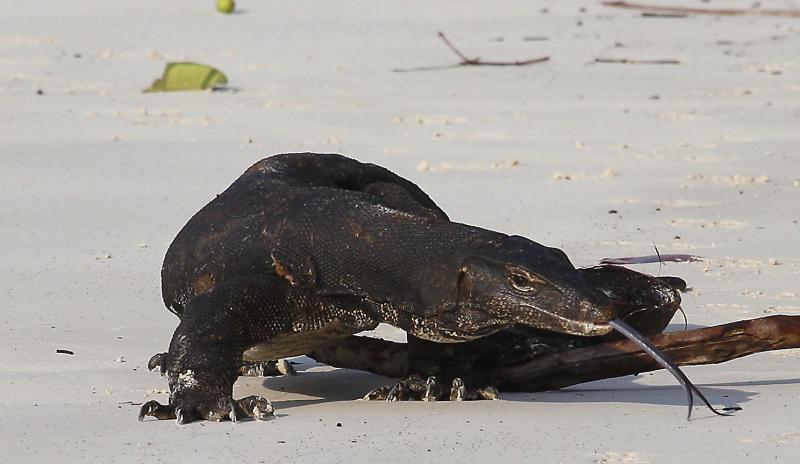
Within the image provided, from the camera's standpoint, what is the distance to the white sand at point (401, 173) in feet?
14.7

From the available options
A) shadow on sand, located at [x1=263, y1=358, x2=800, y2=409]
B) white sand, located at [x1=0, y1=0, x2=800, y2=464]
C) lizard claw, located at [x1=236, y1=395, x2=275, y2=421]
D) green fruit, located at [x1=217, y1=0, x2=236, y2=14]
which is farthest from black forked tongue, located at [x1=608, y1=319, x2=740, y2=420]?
green fruit, located at [x1=217, y1=0, x2=236, y2=14]

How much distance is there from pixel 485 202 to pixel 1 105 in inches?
141

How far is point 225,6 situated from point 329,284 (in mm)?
8599

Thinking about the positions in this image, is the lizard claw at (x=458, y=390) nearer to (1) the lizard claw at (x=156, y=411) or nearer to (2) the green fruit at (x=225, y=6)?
(1) the lizard claw at (x=156, y=411)

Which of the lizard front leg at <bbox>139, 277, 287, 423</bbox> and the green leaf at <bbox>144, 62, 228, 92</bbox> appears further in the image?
the green leaf at <bbox>144, 62, 228, 92</bbox>

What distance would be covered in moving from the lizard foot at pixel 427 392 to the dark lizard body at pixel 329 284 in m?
0.08

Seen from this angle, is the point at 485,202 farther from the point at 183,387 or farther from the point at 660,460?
the point at 660,460

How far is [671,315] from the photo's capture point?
5.53 metres

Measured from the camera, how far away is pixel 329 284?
16.3ft

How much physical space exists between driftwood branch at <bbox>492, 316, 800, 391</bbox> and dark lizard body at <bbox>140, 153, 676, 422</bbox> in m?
0.28

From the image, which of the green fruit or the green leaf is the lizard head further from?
the green fruit

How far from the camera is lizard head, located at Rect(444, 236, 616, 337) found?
4.54 m

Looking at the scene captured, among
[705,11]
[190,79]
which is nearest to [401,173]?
[190,79]

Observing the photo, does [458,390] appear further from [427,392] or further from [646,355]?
[646,355]
